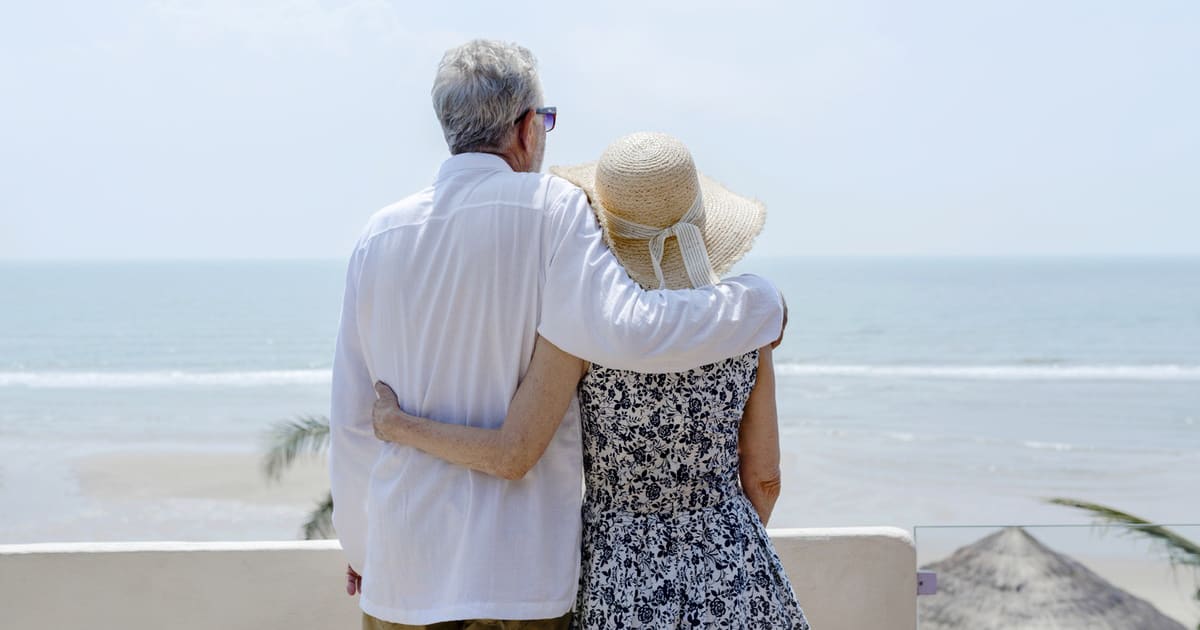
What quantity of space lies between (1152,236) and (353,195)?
53.0 meters

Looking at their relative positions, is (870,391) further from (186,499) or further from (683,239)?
(683,239)

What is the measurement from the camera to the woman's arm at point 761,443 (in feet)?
6.23

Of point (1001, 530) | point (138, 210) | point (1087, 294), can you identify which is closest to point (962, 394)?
point (1001, 530)

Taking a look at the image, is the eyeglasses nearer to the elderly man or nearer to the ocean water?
the elderly man

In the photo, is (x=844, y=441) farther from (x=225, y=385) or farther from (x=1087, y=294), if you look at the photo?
(x=1087, y=294)

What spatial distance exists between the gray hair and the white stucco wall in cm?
143

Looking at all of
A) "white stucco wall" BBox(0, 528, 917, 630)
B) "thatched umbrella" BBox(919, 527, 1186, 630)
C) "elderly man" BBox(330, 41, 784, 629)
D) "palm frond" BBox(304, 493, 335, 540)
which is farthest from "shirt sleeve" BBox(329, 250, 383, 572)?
"palm frond" BBox(304, 493, 335, 540)

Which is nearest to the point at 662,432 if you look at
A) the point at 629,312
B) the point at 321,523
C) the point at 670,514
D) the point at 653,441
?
the point at 653,441

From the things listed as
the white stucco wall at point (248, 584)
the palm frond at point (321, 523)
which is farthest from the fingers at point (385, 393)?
the palm frond at point (321, 523)

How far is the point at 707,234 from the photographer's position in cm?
187

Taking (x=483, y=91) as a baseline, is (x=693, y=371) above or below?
Result: below

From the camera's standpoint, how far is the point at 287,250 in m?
78.8

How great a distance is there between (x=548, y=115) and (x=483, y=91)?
0.14 meters

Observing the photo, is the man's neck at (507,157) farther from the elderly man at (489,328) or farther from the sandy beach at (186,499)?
the sandy beach at (186,499)
